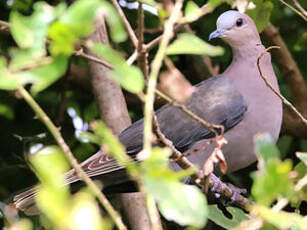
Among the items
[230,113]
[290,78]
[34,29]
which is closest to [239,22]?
[230,113]

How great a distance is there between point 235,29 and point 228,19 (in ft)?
0.26

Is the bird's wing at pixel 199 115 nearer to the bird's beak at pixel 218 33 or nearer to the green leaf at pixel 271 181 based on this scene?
the bird's beak at pixel 218 33

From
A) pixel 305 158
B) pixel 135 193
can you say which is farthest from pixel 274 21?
pixel 305 158

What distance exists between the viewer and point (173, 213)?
1017 millimetres

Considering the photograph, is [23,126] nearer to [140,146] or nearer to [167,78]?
[140,146]

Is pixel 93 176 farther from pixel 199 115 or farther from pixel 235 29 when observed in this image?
pixel 235 29

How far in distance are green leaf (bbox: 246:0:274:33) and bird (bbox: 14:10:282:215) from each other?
0.61ft

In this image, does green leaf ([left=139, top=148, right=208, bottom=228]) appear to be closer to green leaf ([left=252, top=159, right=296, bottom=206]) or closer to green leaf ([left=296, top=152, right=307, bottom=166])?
green leaf ([left=252, top=159, right=296, bottom=206])

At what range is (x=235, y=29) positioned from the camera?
309 centimetres

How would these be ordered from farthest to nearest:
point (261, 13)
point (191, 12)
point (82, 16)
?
point (261, 13)
point (191, 12)
point (82, 16)

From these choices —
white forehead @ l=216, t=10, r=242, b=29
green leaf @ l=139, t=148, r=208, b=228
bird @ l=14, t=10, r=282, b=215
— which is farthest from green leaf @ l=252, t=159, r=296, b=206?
white forehead @ l=216, t=10, r=242, b=29

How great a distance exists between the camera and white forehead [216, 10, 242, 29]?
302cm

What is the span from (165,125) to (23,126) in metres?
0.86

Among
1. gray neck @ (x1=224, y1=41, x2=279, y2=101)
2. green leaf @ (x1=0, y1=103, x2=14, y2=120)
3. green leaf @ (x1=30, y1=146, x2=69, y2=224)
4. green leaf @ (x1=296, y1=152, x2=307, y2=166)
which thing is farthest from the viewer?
green leaf @ (x1=0, y1=103, x2=14, y2=120)
